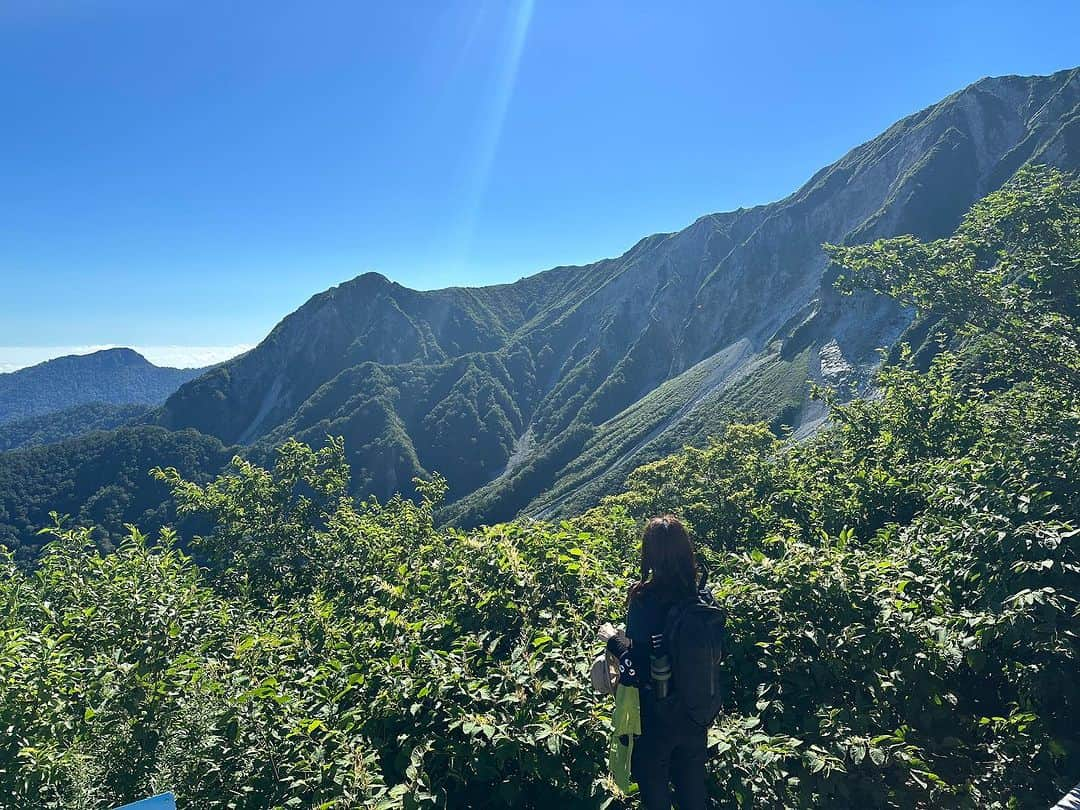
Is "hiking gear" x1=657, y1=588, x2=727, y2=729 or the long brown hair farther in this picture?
the long brown hair

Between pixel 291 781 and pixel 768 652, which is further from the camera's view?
pixel 768 652

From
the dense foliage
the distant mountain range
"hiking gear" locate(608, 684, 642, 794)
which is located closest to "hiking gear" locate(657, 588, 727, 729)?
"hiking gear" locate(608, 684, 642, 794)

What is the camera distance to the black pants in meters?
3.86

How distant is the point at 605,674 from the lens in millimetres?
3924

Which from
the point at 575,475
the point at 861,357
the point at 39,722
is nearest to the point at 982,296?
the point at 39,722

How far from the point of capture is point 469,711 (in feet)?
13.2

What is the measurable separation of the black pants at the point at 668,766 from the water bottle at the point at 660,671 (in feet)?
0.99

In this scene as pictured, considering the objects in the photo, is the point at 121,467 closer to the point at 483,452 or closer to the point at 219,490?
the point at 483,452

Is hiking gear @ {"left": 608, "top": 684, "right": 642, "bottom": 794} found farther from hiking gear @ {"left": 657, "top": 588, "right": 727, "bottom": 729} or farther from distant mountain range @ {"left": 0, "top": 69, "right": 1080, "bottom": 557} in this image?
distant mountain range @ {"left": 0, "top": 69, "right": 1080, "bottom": 557}

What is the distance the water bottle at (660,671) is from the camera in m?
3.80

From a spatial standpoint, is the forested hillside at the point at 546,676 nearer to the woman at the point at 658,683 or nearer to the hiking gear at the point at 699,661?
the woman at the point at 658,683

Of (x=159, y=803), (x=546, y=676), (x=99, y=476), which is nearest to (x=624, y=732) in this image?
(x=546, y=676)

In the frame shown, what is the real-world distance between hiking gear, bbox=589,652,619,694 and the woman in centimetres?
7

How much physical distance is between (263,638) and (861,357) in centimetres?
12242
